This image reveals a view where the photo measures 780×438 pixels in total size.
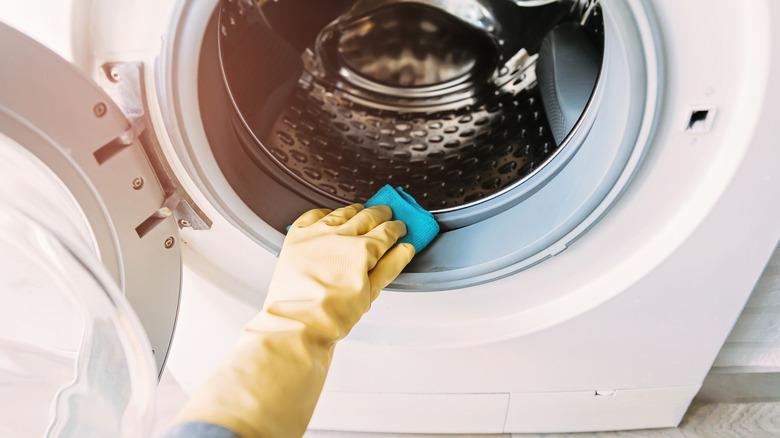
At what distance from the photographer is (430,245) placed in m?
0.64

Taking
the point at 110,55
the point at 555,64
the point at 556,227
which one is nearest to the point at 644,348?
the point at 556,227

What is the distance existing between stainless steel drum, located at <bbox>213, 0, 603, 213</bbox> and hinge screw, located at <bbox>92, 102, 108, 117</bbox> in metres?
0.19

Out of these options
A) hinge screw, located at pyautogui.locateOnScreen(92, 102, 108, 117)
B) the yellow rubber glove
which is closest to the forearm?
the yellow rubber glove

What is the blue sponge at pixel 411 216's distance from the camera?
631 millimetres

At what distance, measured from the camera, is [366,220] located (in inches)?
23.1

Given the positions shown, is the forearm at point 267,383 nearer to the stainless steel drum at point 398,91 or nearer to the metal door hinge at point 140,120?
the metal door hinge at point 140,120

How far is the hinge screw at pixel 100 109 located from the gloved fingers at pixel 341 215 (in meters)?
0.24

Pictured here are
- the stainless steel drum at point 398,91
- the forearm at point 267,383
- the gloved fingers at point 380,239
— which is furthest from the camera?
the stainless steel drum at point 398,91

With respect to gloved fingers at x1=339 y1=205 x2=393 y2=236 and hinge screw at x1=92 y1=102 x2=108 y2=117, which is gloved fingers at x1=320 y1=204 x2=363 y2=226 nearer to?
gloved fingers at x1=339 y1=205 x2=393 y2=236

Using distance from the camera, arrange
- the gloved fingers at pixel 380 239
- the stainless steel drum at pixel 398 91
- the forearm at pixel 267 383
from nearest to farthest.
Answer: the forearm at pixel 267 383 → the gloved fingers at pixel 380 239 → the stainless steel drum at pixel 398 91

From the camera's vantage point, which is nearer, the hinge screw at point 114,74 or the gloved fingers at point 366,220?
the hinge screw at point 114,74

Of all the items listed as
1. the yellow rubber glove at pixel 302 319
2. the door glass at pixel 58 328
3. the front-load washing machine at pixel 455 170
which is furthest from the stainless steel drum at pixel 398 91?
the door glass at pixel 58 328

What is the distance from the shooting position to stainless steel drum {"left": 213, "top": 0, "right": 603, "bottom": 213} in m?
0.67

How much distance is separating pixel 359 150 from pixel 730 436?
0.73 metres
